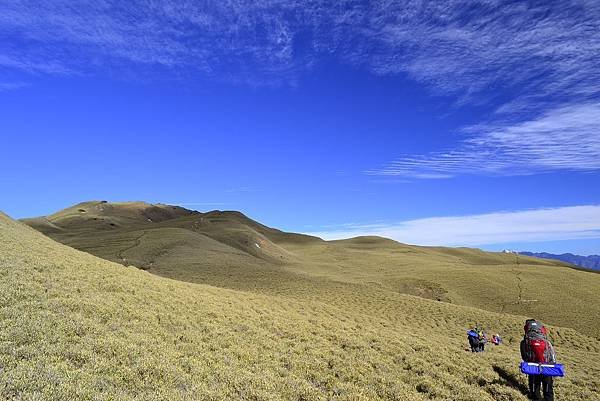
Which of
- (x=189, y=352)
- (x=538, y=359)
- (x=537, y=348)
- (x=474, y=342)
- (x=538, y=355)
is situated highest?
(x=537, y=348)

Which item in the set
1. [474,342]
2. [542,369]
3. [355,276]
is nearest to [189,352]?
[542,369]

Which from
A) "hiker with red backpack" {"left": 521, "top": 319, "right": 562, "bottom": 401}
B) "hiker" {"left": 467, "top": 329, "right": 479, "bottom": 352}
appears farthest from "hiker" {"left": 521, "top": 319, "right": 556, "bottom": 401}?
"hiker" {"left": 467, "top": 329, "right": 479, "bottom": 352}

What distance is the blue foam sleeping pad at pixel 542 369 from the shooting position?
12586 mm

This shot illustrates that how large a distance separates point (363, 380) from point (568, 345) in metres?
26.0

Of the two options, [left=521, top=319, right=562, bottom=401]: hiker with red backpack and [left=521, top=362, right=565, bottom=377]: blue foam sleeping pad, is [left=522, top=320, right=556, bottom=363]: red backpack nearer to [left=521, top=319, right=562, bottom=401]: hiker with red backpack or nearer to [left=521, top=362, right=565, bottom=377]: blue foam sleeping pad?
[left=521, top=319, right=562, bottom=401]: hiker with red backpack

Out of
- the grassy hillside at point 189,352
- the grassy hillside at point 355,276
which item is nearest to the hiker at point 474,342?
the grassy hillside at point 189,352

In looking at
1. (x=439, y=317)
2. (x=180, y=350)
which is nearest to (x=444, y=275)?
(x=439, y=317)

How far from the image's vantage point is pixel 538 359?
43.1 ft

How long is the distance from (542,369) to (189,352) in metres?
10.7

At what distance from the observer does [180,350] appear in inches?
538

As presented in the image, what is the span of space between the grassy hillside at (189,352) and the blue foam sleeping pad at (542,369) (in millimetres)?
1571

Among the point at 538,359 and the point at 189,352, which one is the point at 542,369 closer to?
the point at 538,359

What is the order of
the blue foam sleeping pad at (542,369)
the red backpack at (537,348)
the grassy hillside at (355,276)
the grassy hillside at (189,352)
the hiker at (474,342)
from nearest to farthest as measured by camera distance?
the grassy hillside at (189,352) → the blue foam sleeping pad at (542,369) → the red backpack at (537,348) → the hiker at (474,342) → the grassy hillside at (355,276)

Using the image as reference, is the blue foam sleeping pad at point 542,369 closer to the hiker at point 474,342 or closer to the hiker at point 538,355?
the hiker at point 538,355
